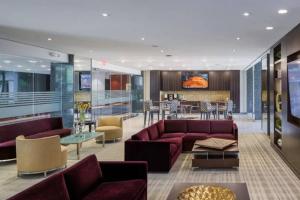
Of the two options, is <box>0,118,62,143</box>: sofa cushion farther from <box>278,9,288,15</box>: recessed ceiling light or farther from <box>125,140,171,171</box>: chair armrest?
<box>278,9,288,15</box>: recessed ceiling light

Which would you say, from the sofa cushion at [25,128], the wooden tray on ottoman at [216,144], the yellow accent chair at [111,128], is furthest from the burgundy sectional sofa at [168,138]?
the sofa cushion at [25,128]

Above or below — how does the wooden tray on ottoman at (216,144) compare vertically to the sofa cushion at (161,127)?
below

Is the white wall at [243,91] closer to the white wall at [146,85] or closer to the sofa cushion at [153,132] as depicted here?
the white wall at [146,85]

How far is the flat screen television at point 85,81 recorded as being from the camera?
1291cm

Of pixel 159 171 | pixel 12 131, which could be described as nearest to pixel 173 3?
pixel 159 171

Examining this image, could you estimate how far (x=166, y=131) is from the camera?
8.73m

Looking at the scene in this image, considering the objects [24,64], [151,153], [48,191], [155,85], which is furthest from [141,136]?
[155,85]

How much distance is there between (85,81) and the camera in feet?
42.9

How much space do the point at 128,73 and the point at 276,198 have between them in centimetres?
1447

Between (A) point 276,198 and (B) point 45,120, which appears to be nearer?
(A) point 276,198

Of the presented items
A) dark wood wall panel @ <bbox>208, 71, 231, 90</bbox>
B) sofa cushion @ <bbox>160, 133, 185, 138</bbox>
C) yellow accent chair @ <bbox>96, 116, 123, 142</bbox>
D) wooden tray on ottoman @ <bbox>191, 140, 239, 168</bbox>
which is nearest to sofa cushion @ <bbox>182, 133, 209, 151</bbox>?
sofa cushion @ <bbox>160, 133, 185, 138</bbox>

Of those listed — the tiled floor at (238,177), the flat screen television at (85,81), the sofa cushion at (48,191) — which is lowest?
the tiled floor at (238,177)

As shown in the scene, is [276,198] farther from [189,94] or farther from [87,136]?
[189,94]

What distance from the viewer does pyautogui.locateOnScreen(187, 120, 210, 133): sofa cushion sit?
28.3ft
